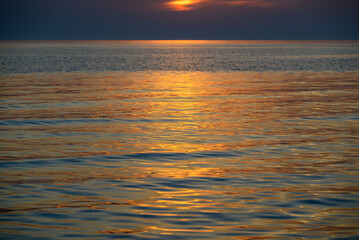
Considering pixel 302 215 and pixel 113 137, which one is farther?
pixel 113 137

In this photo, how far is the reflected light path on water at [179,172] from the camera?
9039 mm

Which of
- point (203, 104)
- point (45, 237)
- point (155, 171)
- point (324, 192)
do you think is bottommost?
point (45, 237)

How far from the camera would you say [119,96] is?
104 ft

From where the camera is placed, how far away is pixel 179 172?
42.2 ft

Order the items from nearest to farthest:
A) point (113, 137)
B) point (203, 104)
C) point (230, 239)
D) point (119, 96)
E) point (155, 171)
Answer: point (230, 239) < point (155, 171) < point (113, 137) < point (203, 104) < point (119, 96)

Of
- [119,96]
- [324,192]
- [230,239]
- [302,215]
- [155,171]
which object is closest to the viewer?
[230,239]

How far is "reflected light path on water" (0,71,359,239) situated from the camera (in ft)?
29.7

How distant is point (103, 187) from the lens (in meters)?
11.5

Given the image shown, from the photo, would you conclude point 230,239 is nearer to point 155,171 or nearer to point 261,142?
point 155,171

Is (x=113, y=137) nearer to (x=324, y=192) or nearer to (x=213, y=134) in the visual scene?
(x=213, y=134)

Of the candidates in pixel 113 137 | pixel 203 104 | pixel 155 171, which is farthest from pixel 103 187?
pixel 203 104

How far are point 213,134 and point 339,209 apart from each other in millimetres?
8683

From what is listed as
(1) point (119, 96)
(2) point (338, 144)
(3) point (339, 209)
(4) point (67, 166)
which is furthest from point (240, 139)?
(1) point (119, 96)

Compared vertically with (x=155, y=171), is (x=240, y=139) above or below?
above
